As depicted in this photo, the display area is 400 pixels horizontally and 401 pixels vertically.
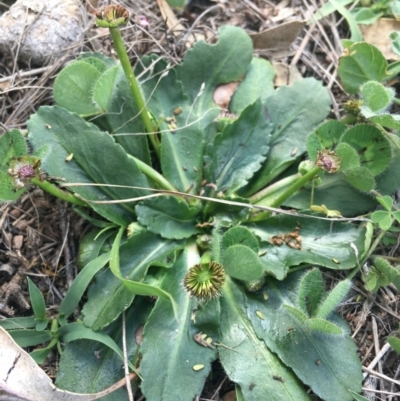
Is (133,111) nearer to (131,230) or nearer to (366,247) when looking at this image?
(131,230)

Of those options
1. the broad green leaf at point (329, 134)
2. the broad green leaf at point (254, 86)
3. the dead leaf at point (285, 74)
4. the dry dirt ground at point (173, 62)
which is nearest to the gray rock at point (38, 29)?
the dry dirt ground at point (173, 62)

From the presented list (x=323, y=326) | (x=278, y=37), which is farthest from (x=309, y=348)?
(x=278, y=37)

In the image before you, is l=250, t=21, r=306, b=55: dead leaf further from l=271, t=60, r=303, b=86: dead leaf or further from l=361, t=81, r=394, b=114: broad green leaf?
l=361, t=81, r=394, b=114: broad green leaf

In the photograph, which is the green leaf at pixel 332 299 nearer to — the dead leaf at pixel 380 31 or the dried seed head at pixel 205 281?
the dried seed head at pixel 205 281

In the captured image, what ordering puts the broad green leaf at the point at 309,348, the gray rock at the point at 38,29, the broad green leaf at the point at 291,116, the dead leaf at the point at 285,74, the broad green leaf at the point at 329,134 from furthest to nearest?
1. the dead leaf at the point at 285,74
2. the gray rock at the point at 38,29
3. the broad green leaf at the point at 291,116
4. the broad green leaf at the point at 329,134
5. the broad green leaf at the point at 309,348

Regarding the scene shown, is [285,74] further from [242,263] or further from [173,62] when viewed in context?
[242,263]

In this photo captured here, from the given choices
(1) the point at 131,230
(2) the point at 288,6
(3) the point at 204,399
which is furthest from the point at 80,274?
(2) the point at 288,6

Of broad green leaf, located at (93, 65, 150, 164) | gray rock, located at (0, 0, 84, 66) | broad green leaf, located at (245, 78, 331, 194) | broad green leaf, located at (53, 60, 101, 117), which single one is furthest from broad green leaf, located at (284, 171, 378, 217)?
gray rock, located at (0, 0, 84, 66)
